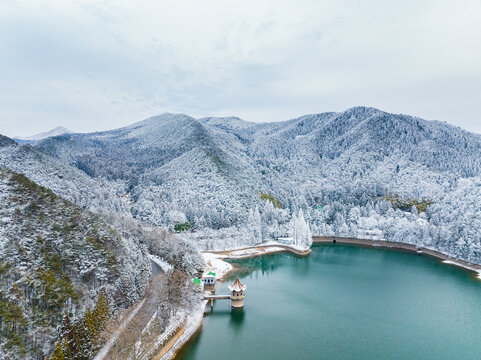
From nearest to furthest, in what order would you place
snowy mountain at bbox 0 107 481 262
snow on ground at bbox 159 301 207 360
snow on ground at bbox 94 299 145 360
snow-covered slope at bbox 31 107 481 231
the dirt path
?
1. snow on ground at bbox 94 299 145 360
2. the dirt path
3. snow on ground at bbox 159 301 207 360
4. snowy mountain at bbox 0 107 481 262
5. snow-covered slope at bbox 31 107 481 231

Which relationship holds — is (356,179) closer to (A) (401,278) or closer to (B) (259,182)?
(B) (259,182)

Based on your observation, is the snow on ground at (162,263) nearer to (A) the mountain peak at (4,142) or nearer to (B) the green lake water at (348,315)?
(B) the green lake water at (348,315)

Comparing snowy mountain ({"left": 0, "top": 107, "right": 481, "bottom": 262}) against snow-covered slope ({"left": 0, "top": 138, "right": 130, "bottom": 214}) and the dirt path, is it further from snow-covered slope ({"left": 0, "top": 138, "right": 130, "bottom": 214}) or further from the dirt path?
the dirt path

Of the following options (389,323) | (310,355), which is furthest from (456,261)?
(310,355)

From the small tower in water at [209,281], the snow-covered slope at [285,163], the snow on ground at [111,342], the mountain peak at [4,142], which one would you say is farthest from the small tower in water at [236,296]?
the mountain peak at [4,142]

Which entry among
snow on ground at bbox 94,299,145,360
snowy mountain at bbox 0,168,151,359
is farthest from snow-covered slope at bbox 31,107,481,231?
snow on ground at bbox 94,299,145,360
